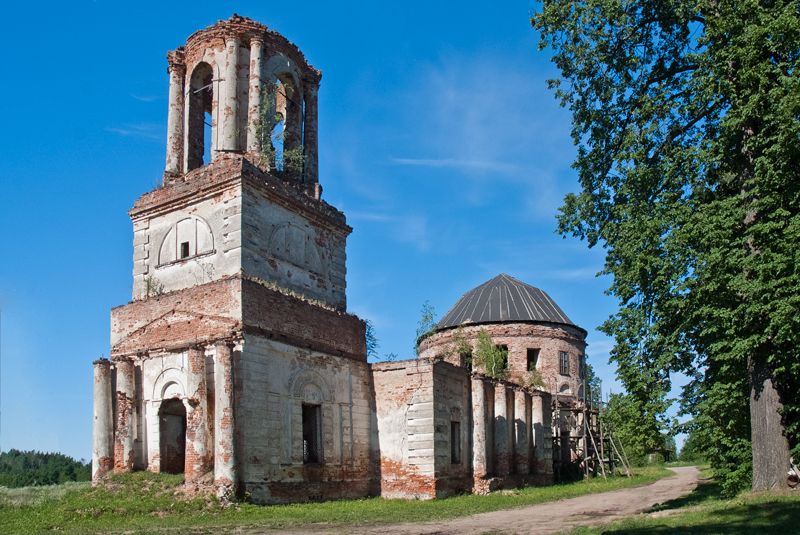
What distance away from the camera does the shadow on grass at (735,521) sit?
31.5ft

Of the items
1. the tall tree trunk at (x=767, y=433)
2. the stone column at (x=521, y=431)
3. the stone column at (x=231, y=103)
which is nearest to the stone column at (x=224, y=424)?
the stone column at (x=231, y=103)

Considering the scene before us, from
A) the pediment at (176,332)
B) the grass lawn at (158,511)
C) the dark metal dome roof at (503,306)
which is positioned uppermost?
the dark metal dome roof at (503,306)

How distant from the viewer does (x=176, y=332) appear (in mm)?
17719

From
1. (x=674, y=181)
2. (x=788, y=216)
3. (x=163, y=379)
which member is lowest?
(x=163, y=379)

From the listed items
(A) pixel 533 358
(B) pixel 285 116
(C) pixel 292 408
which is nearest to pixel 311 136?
(B) pixel 285 116

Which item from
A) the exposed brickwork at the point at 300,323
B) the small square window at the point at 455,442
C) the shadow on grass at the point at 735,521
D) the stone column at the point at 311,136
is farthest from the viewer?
the stone column at the point at 311,136

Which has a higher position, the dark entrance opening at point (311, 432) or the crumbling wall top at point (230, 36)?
the crumbling wall top at point (230, 36)

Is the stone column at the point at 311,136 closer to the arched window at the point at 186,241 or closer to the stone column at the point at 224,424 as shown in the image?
the arched window at the point at 186,241

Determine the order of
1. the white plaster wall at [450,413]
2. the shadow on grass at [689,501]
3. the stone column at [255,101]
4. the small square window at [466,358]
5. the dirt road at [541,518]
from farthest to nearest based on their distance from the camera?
the small square window at [466,358] → the white plaster wall at [450,413] → the stone column at [255,101] → the shadow on grass at [689,501] → the dirt road at [541,518]

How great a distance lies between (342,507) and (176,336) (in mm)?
5701

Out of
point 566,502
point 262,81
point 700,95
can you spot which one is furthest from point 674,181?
point 262,81

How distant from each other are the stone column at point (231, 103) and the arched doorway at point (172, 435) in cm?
681

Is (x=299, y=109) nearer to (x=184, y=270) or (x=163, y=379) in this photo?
(x=184, y=270)

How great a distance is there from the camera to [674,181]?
1364 centimetres
